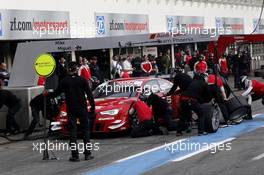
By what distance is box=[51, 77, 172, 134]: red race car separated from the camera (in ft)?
45.9

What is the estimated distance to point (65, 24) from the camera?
85.6 ft

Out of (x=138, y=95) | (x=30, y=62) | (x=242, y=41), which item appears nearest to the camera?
(x=138, y=95)

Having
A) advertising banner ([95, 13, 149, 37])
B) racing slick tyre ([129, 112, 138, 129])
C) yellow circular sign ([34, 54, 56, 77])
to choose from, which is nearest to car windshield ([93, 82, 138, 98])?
racing slick tyre ([129, 112, 138, 129])

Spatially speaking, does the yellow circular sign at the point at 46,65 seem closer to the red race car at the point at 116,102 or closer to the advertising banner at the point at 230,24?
the red race car at the point at 116,102

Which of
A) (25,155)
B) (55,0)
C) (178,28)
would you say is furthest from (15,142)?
(178,28)

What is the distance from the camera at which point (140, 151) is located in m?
11.8

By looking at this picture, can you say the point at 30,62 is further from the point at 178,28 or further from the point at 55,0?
the point at 178,28

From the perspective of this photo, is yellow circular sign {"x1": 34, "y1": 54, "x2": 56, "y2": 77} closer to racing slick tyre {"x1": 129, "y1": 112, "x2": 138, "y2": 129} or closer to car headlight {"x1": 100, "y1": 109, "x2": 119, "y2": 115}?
car headlight {"x1": 100, "y1": 109, "x2": 119, "y2": 115}

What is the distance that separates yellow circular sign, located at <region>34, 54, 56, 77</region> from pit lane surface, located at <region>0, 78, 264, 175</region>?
1.67 metres

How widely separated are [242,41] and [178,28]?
14.5 meters

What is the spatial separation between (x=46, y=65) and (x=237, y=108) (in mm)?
5466

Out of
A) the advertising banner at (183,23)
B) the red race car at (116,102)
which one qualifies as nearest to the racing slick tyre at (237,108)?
the red race car at (116,102)

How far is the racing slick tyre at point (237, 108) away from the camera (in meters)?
15.4

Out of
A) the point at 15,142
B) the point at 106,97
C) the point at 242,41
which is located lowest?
the point at 15,142
